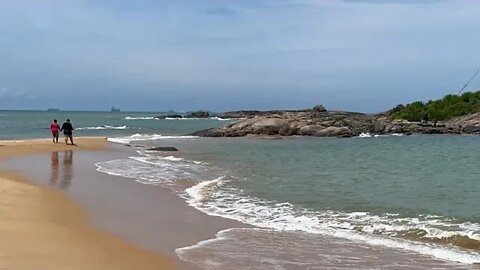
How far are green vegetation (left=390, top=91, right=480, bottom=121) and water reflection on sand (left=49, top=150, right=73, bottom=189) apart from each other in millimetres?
59407

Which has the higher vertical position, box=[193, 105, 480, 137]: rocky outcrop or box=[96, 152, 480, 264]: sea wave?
box=[193, 105, 480, 137]: rocky outcrop

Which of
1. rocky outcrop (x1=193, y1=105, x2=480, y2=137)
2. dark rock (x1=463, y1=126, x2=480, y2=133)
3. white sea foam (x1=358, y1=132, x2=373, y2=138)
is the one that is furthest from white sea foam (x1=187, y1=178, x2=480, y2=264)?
dark rock (x1=463, y1=126, x2=480, y2=133)

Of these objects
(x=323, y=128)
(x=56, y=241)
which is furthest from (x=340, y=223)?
(x=323, y=128)

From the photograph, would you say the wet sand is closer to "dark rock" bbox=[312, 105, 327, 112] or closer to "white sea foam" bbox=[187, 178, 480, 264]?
"white sea foam" bbox=[187, 178, 480, 264]

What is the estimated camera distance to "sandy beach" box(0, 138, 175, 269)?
8.35m

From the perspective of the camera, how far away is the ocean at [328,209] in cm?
970

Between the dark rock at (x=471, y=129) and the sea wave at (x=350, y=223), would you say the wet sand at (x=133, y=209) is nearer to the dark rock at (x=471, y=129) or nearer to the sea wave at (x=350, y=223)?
the sea wave at (x=350, y=223)

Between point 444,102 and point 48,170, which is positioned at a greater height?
point 444,102

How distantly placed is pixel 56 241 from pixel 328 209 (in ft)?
24.6

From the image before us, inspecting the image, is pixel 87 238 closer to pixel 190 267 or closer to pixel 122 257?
pixel 122 257

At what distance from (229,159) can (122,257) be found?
21.4 m

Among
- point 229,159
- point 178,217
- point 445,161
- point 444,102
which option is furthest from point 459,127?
point 178,217

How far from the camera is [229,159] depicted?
30328 millimetres

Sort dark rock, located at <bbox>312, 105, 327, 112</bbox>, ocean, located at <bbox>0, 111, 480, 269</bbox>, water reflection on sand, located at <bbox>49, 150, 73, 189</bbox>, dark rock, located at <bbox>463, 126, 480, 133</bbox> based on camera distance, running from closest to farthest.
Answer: ocean, located at <bbox>0, 111, 480, 269</bbox>
water reflection on sand, located at <bbox>49, 150, 73, 189</bbox>
dark rock, located at <bbox>463, 126, 480, 133</bbox>
dark rock, located at <bbox>312, 105, 327, 112</bbox>
